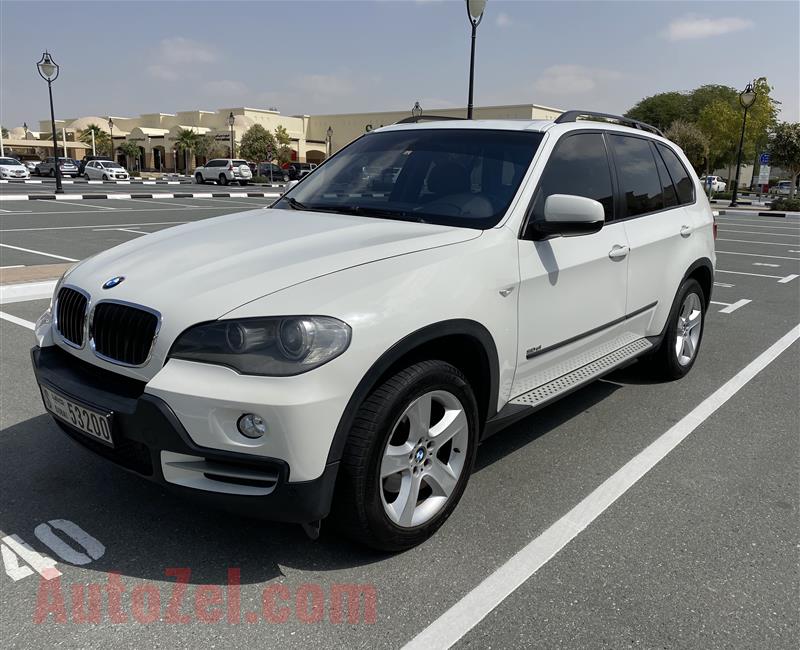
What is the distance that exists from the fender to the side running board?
38 centimetres

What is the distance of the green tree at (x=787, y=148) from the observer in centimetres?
3569

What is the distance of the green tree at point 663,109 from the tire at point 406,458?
3039 inches

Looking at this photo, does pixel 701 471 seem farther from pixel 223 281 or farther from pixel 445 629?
pixel 223 281

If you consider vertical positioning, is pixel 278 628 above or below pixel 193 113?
below

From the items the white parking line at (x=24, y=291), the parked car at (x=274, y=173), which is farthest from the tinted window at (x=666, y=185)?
the parked car at (x=274, y=173)

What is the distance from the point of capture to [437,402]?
9.35 feet

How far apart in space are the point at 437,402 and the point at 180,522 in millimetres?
1266

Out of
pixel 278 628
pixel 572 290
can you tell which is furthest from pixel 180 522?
pixel 572 290

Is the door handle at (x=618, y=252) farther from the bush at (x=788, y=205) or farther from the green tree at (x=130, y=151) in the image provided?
the green tree at (x=130, y=151)

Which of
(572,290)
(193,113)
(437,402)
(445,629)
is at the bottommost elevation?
(445,629)

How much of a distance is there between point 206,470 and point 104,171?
4679 cm

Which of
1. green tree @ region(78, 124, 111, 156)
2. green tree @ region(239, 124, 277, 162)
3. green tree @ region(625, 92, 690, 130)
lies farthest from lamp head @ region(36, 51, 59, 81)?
green tree @ region(78, 124, 111, 156)

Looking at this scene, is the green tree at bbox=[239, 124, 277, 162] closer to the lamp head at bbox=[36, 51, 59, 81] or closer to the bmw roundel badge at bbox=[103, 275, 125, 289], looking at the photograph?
the lamp head at bbox=[36, 51, 59, 81]

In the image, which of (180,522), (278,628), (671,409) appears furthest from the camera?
(671,409)
